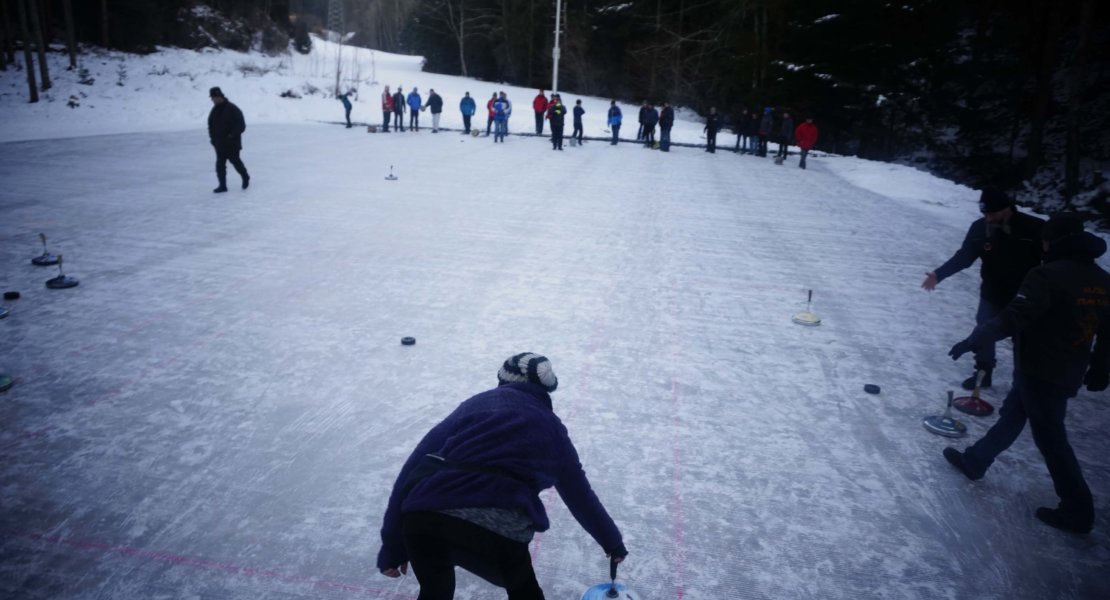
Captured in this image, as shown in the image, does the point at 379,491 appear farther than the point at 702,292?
No

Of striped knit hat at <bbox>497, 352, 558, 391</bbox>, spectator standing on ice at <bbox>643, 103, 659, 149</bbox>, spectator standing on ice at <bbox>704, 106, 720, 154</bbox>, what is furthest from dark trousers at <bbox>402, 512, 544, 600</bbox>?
spectator standing on ice at <bbox>643, 103, 659, 149</bbox>

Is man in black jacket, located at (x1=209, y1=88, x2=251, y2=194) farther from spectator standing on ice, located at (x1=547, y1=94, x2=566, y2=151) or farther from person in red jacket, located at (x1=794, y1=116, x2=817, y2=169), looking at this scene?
person in red jacket, located at (x1=794, y1=116, x2=817, y2=169)

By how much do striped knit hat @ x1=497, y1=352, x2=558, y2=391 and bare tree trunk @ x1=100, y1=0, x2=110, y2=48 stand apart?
114 feet

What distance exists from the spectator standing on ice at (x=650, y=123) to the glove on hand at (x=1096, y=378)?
19.7 m

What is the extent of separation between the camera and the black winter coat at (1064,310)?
11.3 feet

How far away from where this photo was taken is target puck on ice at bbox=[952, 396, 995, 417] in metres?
4.95

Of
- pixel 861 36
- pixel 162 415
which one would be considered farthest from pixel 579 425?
pixel 861 36

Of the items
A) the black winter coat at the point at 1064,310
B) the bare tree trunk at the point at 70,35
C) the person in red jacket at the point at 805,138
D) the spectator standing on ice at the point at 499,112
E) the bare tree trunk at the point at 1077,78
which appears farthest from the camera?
the bare tree trunk at the point at 70,35

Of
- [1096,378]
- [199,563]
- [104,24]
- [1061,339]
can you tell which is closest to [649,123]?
[1096,378]

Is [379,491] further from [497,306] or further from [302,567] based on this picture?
[497,306]

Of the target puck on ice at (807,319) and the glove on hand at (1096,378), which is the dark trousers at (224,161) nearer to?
the target puck on ice at (807,319)

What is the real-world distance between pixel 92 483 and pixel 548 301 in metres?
4.50

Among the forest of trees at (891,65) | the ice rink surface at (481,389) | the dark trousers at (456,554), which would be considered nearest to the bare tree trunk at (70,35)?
the forest of trees at (891,65)

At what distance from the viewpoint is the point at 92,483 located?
3.76 meters
